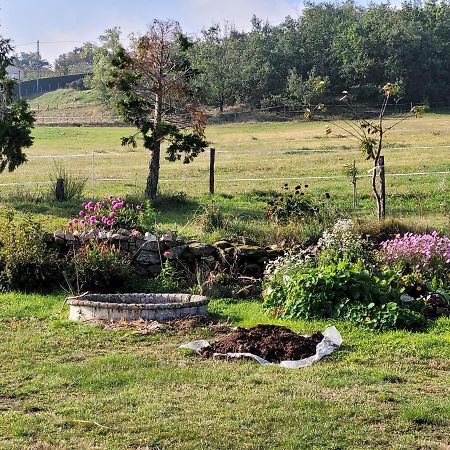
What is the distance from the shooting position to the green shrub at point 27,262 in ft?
37.0

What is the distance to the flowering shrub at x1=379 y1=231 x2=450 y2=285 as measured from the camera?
1063cm

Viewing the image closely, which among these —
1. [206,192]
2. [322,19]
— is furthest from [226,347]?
[322,19]

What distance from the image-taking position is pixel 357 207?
17328mm

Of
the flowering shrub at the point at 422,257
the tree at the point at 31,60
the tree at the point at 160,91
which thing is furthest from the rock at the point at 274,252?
the tree at the point at 31,60

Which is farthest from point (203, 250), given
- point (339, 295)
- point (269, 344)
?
point (269, 344)

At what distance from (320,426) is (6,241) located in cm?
701

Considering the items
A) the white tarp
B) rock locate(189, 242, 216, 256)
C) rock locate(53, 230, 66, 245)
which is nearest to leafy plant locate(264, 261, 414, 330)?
the white tarp

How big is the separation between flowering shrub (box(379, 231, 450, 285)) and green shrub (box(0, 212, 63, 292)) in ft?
15.1

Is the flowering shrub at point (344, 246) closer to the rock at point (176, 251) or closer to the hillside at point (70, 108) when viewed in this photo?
the rock at point (176, 251)

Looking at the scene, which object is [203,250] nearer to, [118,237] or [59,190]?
[118,237]

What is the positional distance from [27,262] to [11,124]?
912cm

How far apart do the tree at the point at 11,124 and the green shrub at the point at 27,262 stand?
8552 mm

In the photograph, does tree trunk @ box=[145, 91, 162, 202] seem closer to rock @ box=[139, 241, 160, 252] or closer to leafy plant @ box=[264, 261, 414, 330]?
rock @ box=[139, 241, 160, 252]

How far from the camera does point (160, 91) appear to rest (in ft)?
61.3
